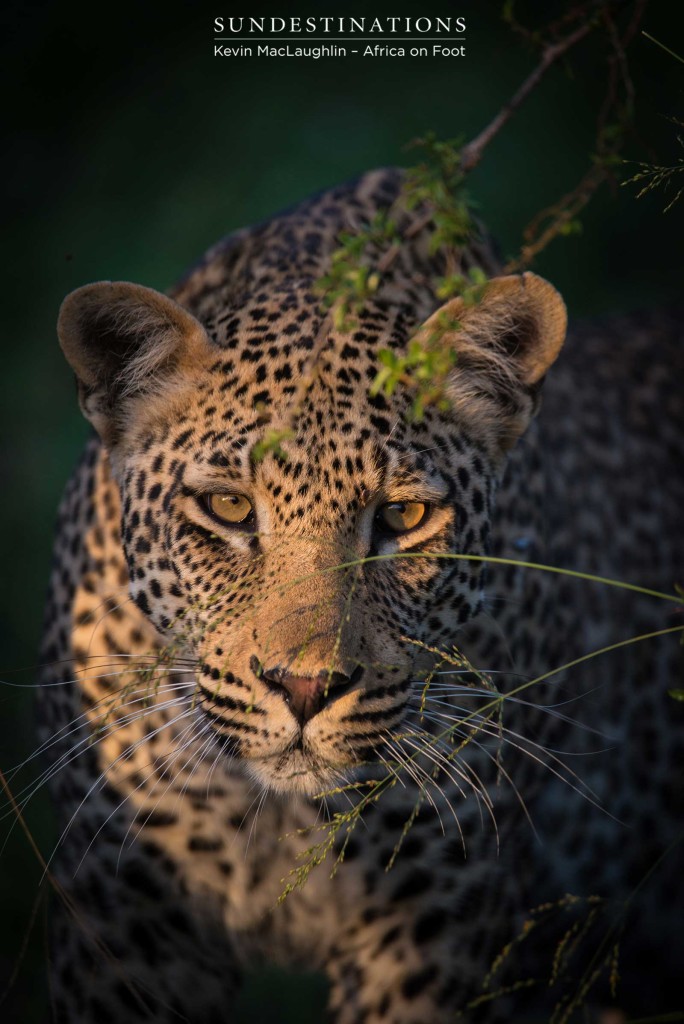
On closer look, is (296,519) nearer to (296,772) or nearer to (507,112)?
(296,772)

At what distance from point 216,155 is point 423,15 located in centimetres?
452

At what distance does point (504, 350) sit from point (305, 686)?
129 centimetres

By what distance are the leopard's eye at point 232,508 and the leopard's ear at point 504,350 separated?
684mm

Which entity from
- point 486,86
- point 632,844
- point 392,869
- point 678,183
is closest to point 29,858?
point 392,869

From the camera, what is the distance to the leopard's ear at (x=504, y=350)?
3.42 metres

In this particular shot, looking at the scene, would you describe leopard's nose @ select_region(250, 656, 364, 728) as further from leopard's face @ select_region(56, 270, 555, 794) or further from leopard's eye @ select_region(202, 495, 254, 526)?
leopard's eye @ select_region(202, 495, 254, 526)

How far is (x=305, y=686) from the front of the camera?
2.95 metres

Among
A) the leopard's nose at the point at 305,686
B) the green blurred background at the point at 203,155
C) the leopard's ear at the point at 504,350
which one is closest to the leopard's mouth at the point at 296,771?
the leopard's nose at the point at 305,686

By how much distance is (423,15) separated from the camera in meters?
4.74

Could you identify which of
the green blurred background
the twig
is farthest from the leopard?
the green blurred background

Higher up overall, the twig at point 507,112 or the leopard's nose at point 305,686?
the twig at point 507,112

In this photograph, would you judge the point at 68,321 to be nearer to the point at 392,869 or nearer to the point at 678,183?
the point at 392,869

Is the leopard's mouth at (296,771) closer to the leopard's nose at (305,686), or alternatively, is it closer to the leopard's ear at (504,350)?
the leopard's nose at (305,686)

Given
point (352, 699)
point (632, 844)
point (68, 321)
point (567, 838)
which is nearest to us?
point (352, 699)
